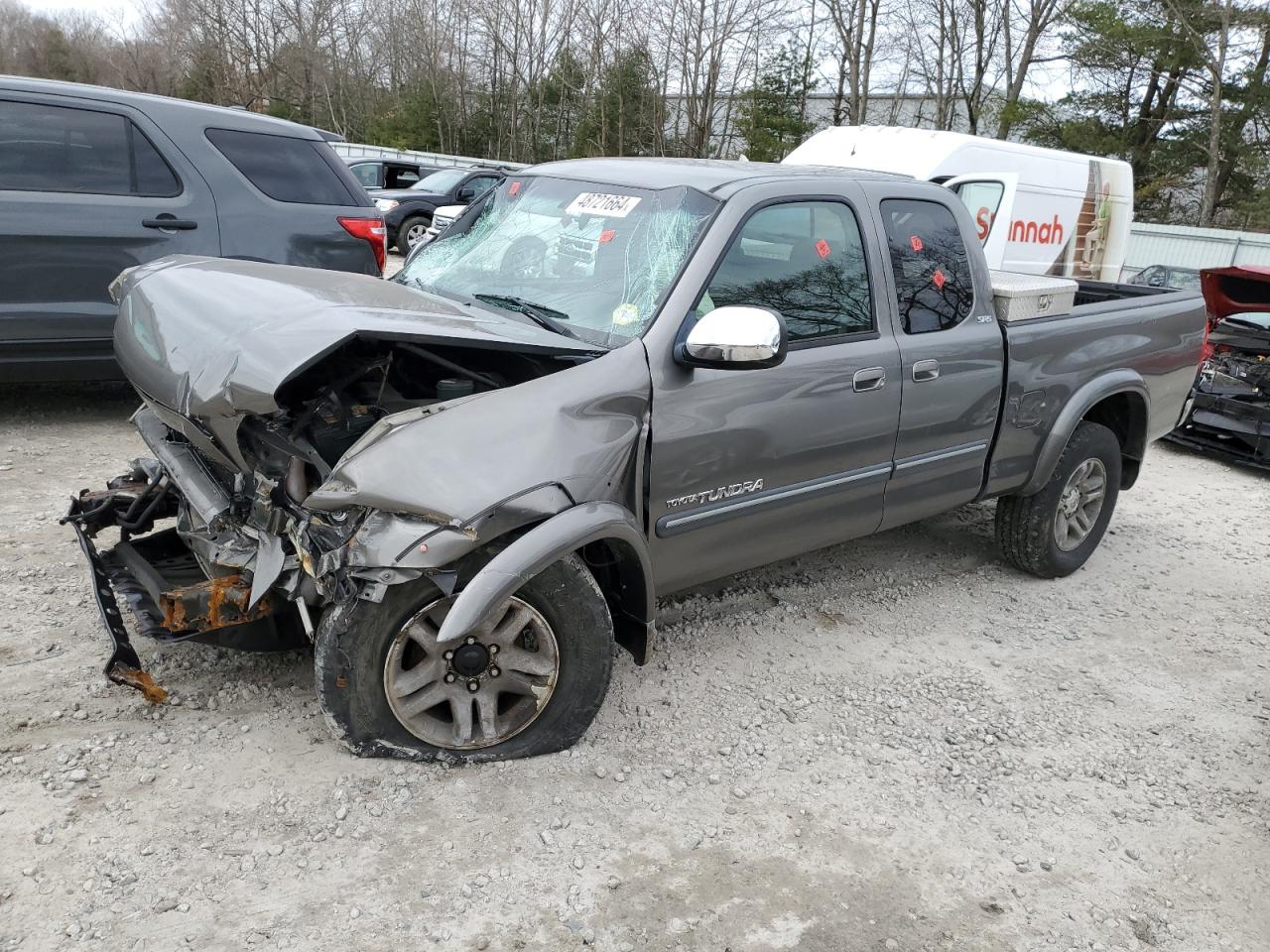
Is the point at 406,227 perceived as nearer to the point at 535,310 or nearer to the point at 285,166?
the point at 285,166

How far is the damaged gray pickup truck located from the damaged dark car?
4564mm

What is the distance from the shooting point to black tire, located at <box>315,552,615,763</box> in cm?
285

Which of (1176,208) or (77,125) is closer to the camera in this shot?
(77,125)

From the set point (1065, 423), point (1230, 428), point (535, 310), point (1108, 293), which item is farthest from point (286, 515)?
point (1230, 428)

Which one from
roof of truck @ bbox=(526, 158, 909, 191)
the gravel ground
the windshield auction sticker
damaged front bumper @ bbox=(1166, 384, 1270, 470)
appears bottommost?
the gravel ground

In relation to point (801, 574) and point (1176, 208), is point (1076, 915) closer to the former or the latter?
point (801, 574)

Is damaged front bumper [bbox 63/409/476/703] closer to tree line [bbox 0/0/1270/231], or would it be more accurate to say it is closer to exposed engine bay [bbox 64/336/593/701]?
exposed engine bay [bbox 64/336/593/701]

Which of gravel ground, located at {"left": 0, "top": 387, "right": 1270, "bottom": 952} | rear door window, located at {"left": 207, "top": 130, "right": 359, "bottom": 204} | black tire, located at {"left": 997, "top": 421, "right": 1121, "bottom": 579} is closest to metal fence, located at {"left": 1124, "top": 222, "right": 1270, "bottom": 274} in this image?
black tire, located at {"left": 997, "top": 421, "right": 1121, "bottom": 579}

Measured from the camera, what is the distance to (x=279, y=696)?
338 centimetres

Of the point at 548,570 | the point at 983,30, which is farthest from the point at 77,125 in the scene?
the point at 983,30

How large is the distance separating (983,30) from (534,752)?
35230 mm

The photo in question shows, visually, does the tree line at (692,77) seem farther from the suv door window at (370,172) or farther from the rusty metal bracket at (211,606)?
the rusty metal bracket at (211,606)

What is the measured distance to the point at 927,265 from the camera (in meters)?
4.14

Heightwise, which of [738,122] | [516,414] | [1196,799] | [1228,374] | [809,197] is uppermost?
[738,122]
